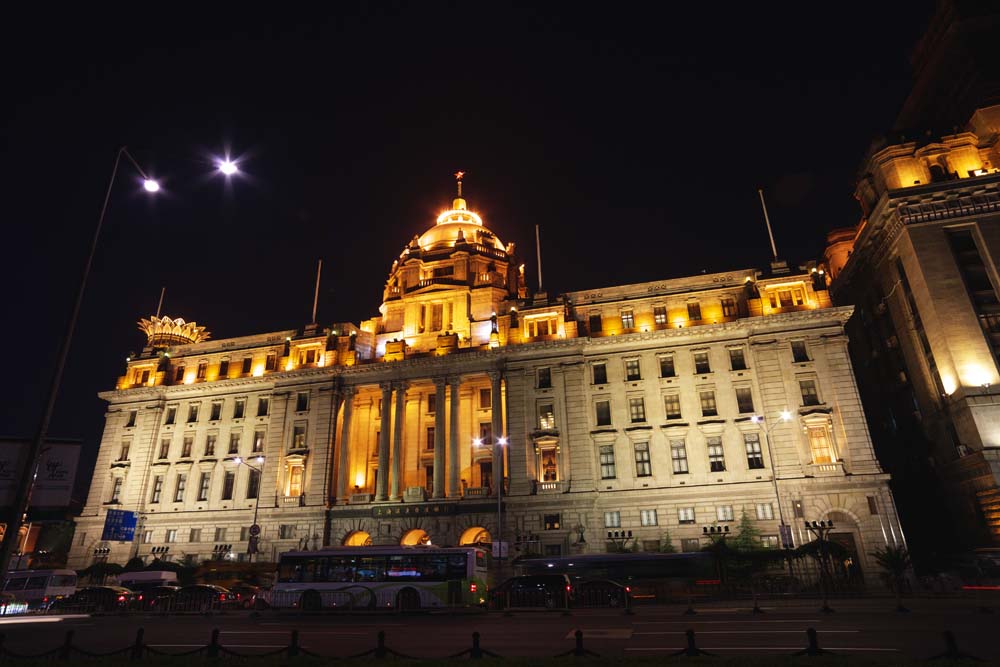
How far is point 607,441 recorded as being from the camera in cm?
5178

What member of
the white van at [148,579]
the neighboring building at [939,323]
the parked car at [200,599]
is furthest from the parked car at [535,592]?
the neighboring building at [939,323]

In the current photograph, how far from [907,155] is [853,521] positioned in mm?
32198

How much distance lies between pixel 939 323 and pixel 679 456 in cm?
2186

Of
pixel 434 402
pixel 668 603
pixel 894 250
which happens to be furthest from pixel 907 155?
pixel 434 402

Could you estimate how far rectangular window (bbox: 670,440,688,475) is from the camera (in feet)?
164

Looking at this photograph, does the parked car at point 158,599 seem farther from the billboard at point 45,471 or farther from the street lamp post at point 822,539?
the street lamp post at point 822,539

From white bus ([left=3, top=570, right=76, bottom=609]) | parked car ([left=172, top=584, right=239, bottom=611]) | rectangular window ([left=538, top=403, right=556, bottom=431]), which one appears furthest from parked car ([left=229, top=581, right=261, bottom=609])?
rectangular window ([left=538, top=403, right=556, bottom=431])

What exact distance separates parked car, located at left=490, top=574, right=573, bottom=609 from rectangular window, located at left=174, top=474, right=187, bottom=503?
41757 mm

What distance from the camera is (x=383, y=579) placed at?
33844 mm

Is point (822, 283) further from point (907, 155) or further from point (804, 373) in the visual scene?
point (907, 155)

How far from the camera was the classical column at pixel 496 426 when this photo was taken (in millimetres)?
51062

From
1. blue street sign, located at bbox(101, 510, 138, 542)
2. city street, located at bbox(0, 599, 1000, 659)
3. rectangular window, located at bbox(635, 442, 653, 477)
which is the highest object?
rectangular window, located at bbox(635, 442, 653, 477)

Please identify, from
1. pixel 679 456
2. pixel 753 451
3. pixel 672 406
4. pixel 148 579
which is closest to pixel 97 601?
pixel 148 579

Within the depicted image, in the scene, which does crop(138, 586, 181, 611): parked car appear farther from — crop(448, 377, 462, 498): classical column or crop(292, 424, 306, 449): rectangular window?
crop(448, 377, 462, 498): classical column
